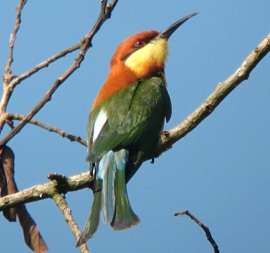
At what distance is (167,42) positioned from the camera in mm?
4285

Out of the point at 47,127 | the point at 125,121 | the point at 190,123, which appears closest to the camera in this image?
the point at 190,123

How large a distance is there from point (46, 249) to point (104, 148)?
2.21 feet

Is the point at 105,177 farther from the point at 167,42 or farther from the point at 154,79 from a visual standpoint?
the point at 167,42

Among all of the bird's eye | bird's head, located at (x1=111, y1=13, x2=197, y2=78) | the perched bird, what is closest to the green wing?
the perched bird

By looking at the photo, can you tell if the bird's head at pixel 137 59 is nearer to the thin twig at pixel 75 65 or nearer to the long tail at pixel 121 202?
the long tail at pixel 121 202

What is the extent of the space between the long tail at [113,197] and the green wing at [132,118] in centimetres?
6

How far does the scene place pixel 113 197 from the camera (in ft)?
9.89

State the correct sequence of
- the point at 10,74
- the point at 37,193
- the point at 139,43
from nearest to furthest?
the point at 37,193 < the point at 10,74 < the point at 139,43

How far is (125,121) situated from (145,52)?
0.80 m

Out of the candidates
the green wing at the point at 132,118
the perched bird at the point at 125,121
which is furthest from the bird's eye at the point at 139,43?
the green wing at the point at 132,118

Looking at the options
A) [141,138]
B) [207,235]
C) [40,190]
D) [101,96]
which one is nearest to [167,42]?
[101,96]

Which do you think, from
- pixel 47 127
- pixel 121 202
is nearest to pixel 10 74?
pixel 47 127

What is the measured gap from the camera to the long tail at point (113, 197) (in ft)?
9.41

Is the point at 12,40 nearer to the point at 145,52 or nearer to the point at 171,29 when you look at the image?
the point at 145,52
